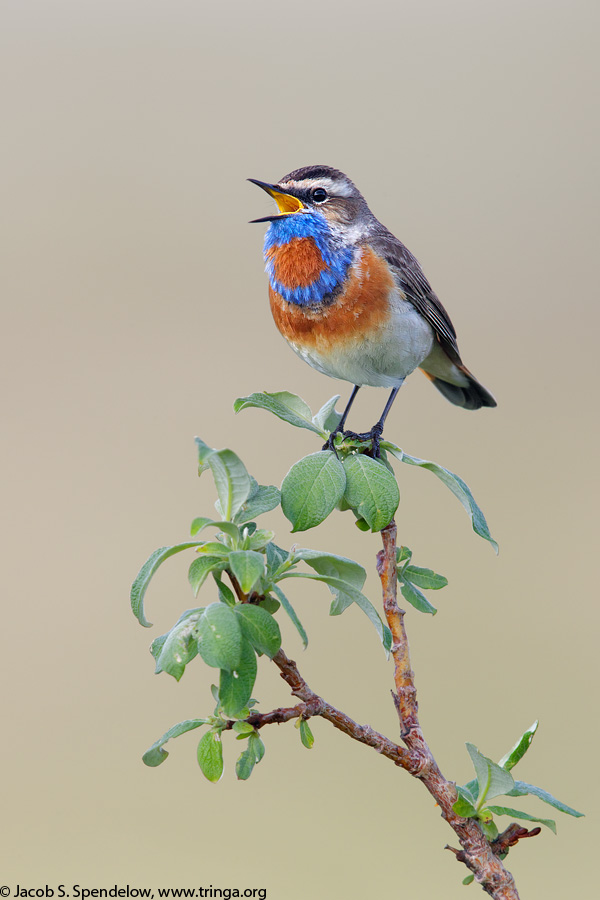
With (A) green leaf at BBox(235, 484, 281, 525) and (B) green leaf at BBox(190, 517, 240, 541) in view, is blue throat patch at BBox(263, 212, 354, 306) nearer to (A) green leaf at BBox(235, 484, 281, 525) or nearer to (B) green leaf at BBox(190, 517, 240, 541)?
(A) green leaf at BBox(235, 484, 281, 525)

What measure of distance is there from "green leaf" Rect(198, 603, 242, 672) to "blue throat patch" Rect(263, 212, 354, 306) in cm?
151

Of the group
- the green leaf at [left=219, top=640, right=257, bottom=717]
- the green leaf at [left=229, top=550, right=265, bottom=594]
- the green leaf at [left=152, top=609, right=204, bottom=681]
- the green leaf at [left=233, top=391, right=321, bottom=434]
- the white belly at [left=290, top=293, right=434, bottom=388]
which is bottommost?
the green leaf at [left=219, top=640, right=257, bottom=717]

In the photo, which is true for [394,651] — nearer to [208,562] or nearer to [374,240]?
[208,562]

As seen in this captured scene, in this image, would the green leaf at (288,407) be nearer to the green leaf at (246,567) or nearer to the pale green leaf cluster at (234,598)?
the pale green leaf cluster at (234,598)

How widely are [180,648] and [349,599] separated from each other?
1.00 feet

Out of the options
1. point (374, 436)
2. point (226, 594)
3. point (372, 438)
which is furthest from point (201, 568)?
point (374, 436)

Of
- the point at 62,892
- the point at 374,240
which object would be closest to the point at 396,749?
the point at 62,892

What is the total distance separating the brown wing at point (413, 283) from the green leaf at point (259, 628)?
172 centimetres

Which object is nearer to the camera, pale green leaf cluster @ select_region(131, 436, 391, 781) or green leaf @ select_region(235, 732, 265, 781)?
pale green leaf cluster @ select_region(131, 436, 391, 781)

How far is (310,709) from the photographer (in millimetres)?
1167

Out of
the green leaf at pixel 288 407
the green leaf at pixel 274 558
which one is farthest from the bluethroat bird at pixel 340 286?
the green leaf at pixel 274 558

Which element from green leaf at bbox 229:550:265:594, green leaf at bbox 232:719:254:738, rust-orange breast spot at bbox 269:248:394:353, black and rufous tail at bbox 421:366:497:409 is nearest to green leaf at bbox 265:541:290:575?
green leaf at bbox 229:550:265:594

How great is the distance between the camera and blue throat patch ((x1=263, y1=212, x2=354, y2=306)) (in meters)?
2.39

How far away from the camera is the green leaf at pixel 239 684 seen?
1.08m
